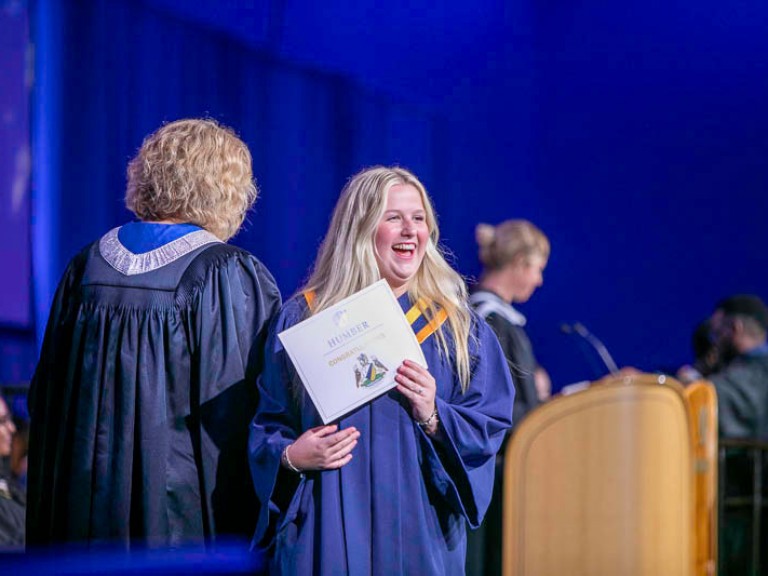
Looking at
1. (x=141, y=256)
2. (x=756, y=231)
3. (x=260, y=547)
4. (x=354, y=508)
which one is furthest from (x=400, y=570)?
(x=756, y=231)

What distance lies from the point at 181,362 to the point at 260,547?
48 centimetres

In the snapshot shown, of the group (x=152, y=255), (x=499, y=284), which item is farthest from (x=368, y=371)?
(x=499, y=284)

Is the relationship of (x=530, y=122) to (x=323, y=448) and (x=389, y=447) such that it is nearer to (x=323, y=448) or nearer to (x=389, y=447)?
(x=389, y=447)

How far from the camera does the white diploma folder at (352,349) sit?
2451 millimetres

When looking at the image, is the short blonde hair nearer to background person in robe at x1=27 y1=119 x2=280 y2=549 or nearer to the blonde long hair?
the blonde long hair

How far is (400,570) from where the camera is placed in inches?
96.9

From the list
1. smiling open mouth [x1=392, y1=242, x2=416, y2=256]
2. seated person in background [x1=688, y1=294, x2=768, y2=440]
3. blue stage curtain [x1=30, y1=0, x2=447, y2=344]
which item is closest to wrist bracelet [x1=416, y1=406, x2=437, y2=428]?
smiling open mouth [x1=392, y1=242, x2=416, y2=256]

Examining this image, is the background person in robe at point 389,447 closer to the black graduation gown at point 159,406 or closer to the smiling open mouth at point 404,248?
the smiling open mouth at point 404,248

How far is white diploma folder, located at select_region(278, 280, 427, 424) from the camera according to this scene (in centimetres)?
245

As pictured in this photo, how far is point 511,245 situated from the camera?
4992mm

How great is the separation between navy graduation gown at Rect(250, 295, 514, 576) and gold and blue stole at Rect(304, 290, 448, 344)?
0.02 metres

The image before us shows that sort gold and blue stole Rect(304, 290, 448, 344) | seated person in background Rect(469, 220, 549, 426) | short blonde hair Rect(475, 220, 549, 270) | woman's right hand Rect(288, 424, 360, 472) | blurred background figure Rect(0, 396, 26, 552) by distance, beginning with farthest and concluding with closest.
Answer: short blonde hair Rect(475, 220, 549, 270)
seated person in background Rect(469, 220, 549, 426)
blurred background figure Rect(0, 396, 26, 552)
gold and blue stole Rect(304, 290, 448, 344)
woman's right hand Rect(288, 424, 360, 472)

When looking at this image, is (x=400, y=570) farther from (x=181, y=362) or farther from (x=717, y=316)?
(x=717, y=316)

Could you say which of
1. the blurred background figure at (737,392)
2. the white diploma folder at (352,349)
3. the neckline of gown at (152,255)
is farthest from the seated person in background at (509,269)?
the white diploma folder at (352,349)
